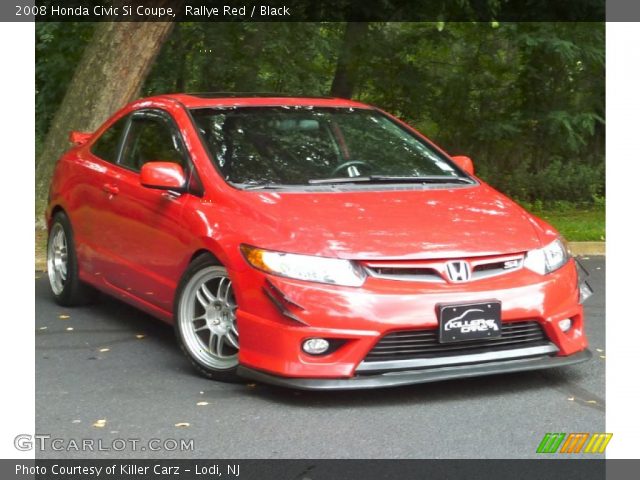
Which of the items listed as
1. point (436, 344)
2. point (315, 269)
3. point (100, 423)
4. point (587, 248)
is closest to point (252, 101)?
point (315, 269)

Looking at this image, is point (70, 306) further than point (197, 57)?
No

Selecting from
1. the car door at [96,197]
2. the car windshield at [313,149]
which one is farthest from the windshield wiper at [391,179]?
the car door at [96,197]

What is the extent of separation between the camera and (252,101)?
7871 millimetres

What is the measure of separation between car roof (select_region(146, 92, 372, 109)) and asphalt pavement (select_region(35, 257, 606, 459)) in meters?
1.62

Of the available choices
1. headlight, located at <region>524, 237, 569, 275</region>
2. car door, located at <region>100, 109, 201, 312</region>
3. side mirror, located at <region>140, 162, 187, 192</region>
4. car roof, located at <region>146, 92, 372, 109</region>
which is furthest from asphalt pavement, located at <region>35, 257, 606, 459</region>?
car roof, located at <region>146, 92, 372, 109</region>

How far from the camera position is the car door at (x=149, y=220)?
709 centimetres

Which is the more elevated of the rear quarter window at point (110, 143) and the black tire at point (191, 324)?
the rear quarter window at point (110, 143)

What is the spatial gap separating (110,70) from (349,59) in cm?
487

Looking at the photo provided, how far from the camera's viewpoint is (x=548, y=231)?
677cm

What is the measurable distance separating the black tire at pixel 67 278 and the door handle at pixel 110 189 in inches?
27.2

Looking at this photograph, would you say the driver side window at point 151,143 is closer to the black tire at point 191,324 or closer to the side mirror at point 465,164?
the black tire at point 191,324

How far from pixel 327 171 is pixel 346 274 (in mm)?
1346
